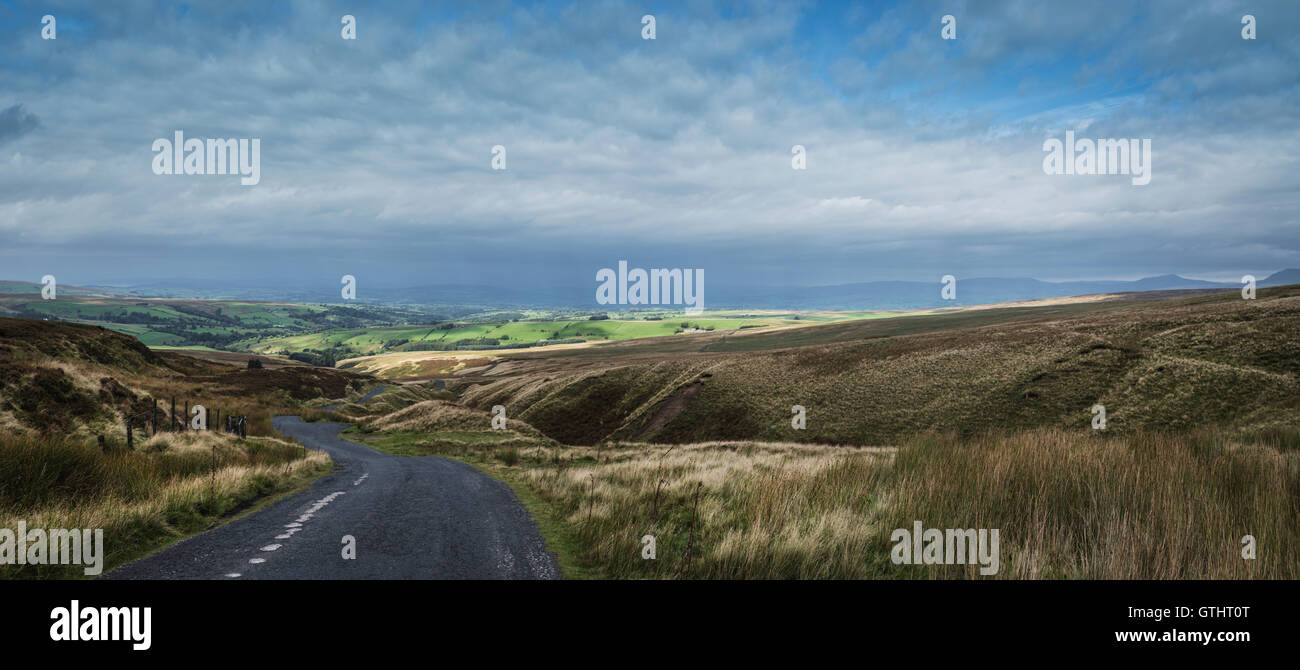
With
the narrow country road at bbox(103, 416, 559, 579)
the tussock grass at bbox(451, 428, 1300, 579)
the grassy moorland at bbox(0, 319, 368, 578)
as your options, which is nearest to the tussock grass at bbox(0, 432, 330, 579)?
the grassy moorland at bbox(0, 319, 368, 578)

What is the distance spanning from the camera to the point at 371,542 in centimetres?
1008

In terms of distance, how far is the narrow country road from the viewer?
8.09m

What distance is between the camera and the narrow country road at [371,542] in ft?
26.6

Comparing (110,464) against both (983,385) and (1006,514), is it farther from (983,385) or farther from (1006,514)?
(983,385)

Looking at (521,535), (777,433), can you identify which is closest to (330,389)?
(777,433)

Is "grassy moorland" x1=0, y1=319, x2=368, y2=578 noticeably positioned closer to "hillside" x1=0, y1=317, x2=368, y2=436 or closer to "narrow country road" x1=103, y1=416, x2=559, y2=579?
"hillside" x1=0, y1=317, x2=368, y2=436

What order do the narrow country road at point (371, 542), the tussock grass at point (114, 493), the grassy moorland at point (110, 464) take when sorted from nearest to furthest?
the narrow country road at point (371, 542) → the tussock grass at point (114, 493) → the grassy moorland at point (110, 464)

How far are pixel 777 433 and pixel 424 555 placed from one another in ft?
133

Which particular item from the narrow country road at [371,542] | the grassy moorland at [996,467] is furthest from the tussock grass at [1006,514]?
the narrow country road at [371,542]

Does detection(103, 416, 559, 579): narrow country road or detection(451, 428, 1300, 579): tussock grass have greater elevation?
detection(451, 428, 1300, 579): tussock grass

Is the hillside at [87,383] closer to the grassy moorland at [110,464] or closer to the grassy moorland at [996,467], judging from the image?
the grassy moorland at [110,464]

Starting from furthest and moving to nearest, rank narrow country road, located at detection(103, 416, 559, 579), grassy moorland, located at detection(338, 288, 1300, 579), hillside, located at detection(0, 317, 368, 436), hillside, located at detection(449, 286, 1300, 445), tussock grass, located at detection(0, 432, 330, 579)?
hillside, located at detection(449, 286, 1300, 445) → hillside, located at detection(0, 317, 368, 436) → tussock grass, located at detection(0, 432, 330, 579) → narrow country road, located at detection(103, 416, 559, 579) → grassy moorland, located at detection(338, 288, 1300, 579)

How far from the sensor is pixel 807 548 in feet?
24.9
